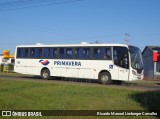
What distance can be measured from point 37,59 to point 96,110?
59.7 ft

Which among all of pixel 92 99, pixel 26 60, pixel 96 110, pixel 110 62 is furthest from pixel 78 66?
pixel 96 110

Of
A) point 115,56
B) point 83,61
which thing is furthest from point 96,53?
point 115,56

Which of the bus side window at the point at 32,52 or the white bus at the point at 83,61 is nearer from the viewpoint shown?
the white bus at the point at 83,61

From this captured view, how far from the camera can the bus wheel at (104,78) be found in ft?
Result: 78.6

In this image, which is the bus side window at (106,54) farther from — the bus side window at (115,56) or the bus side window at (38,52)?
the bus side window at (38,52)

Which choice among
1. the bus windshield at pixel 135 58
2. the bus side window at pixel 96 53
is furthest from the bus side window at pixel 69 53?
the bus windshield at pixel 135 58

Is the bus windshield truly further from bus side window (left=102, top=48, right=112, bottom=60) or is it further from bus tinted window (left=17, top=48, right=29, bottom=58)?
bus tinted window (left=17, top=48, right=29, bottom=58)

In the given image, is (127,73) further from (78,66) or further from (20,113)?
(20,113)

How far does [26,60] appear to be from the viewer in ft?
95.9

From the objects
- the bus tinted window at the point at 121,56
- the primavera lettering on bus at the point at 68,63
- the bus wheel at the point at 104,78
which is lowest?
the bus wheel at the point at 104,78

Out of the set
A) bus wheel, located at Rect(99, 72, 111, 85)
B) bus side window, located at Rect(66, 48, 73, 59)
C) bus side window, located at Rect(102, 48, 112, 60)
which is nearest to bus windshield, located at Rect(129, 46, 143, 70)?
bus side window, located at Rect(102, 48, 112, 60)

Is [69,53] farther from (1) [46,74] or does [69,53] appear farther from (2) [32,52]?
(2) [32,52]

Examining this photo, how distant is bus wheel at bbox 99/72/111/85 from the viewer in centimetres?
2395

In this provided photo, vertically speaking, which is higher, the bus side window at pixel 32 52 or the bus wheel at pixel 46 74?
the bus side window at pixel 32 52
